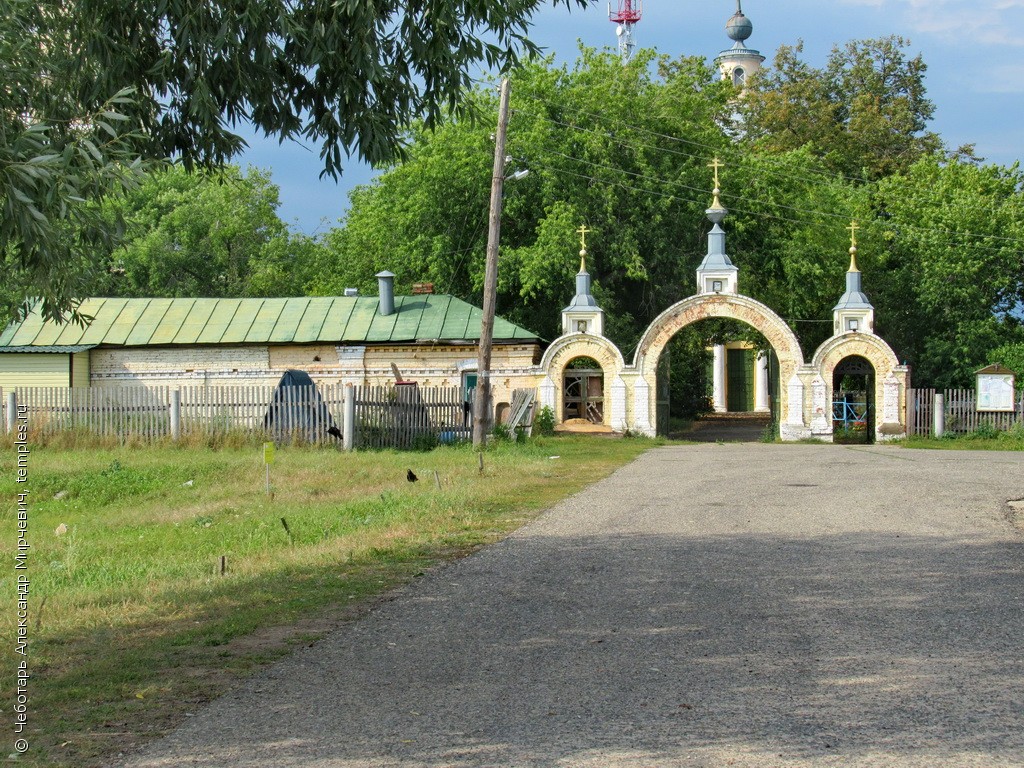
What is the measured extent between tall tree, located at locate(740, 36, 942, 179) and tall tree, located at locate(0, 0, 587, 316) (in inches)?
1827

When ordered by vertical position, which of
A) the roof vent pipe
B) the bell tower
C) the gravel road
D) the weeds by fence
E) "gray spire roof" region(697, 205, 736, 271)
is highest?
the bell tower

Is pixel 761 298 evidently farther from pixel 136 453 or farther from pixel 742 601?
pixel 742 601

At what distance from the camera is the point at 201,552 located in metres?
12.7

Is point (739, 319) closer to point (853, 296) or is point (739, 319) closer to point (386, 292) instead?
point (853, 296)

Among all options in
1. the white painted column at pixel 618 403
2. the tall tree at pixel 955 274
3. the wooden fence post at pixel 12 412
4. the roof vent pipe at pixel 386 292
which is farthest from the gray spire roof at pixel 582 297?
the wooden fence post at pixel 12 412

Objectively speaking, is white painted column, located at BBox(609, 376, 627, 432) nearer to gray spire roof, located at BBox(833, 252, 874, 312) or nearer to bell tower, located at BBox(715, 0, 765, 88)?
gray spire roof, located at BBox(833, 252, 874, 312)

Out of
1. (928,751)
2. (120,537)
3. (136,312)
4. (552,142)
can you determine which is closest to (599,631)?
(928,751)

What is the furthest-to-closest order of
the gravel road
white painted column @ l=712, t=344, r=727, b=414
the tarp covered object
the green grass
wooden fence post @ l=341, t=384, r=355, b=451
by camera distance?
white painted column @ l=712, t=344, r=727, b=414, the tarp covered object, wooden fence post @ l=341, t=384, r=355, b=451, the green grass, the gravel road

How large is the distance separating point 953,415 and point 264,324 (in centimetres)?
2048

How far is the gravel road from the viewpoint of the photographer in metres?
5.24

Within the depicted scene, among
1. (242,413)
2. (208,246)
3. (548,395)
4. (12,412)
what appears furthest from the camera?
(208,246)

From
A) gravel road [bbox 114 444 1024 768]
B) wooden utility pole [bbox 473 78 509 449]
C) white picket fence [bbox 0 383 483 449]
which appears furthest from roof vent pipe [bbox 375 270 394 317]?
gravel road [bbox 114 444 1024 768]

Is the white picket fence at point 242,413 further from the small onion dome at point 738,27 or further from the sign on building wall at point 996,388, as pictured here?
the small onion dome at point 738,27

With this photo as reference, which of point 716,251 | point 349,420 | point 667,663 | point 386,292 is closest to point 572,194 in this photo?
point 716,251
